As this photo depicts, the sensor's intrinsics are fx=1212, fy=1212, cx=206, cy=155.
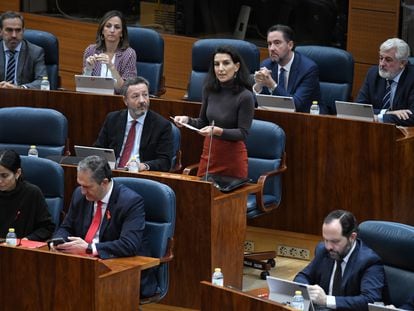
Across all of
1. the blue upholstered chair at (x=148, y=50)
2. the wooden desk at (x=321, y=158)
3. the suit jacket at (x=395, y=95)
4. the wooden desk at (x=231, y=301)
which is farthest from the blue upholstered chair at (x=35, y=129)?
the wooden desk at (x=231, y=301)

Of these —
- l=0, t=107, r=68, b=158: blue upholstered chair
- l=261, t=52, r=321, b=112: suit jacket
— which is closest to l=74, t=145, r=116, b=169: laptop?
l=0, t=107, r=68, b=158: blue upholstered chair

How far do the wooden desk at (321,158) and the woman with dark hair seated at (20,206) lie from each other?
157 cm

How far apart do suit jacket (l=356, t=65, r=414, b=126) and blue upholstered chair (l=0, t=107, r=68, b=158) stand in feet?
6.76

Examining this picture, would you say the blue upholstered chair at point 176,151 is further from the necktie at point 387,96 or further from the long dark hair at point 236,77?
the necktie at point 387,96

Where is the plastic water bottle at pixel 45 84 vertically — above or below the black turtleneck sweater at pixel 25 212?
above

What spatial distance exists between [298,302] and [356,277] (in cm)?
50

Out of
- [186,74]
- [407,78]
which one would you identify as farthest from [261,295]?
[186,74]

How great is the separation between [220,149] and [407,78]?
1482 millimetres

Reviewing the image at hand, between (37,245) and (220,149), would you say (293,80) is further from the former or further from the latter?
(37,245)

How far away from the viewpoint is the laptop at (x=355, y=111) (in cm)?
761

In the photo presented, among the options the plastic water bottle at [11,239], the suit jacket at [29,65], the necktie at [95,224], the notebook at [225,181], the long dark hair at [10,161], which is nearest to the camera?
the plastic water bottle at [11,239]

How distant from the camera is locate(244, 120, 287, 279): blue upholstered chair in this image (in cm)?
771

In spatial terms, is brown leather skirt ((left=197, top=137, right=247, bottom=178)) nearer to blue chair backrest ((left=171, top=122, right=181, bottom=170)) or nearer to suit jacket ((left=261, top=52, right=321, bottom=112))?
blue chair backrest ((left=171, top=122, right=181, bottom=170))

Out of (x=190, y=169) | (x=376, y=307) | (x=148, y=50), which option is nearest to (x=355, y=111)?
(x=190, y=169)
